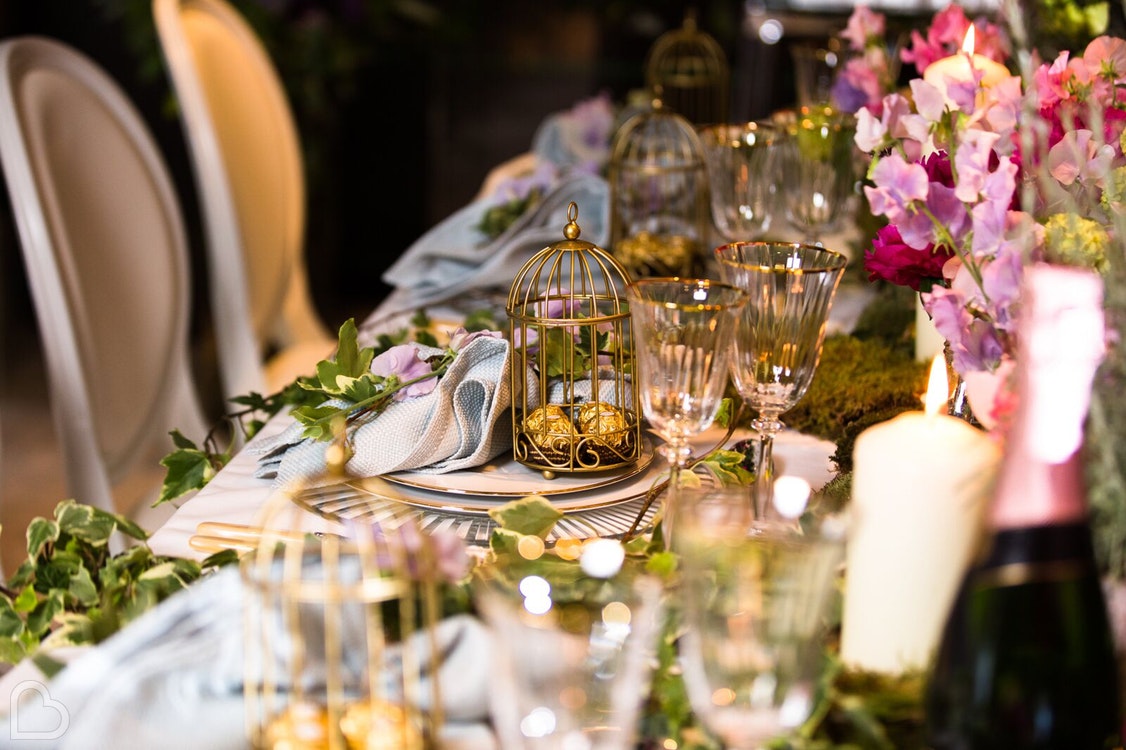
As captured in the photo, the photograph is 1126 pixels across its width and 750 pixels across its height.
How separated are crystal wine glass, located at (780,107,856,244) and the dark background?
260 cm

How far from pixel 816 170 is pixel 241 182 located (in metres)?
1.20

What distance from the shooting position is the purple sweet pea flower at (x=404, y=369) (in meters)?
0.93

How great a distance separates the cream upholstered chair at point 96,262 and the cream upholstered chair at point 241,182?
0.74 ft

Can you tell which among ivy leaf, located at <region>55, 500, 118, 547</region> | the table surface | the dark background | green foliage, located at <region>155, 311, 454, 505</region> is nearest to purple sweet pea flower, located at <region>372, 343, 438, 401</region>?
green foliage, located at <region>155, 311, 454, 505</region>

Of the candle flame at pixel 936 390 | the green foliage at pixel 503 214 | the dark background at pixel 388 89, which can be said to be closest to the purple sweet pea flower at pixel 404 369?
the candle flame at pixel 936 390

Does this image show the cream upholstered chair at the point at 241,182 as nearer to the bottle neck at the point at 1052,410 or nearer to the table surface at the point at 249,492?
the table surface at the point at 249,492

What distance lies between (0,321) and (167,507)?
2.67 m

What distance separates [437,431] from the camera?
89 cm

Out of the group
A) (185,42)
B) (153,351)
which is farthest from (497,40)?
(153,351)

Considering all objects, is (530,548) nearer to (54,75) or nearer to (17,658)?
(17,658)

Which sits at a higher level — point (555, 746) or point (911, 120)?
point (911, 120)

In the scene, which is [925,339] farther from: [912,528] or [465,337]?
[912,528]

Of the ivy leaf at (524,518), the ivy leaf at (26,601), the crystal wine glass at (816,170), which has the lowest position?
the ivy leaf at (26,601)

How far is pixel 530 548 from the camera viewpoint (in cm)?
74
